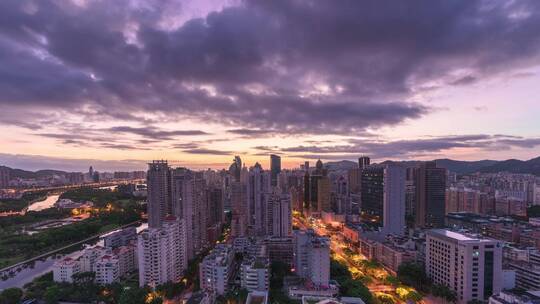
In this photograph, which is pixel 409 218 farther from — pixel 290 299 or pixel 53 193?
pixel 53 193

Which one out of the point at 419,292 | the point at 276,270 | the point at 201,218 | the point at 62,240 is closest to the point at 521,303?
the point at 419,292

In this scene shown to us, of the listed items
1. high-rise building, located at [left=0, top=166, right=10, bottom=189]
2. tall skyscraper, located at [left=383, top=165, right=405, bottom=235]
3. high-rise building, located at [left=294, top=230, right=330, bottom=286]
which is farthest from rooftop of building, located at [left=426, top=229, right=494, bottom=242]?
high-rise building, located at [left=0, top=166, right=10, bottom=189]

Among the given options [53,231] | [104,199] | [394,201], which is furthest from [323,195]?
[104,199]

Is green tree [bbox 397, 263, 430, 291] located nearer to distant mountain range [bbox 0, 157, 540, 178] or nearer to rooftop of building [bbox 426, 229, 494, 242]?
rooftop of building [bbox 426, 229, 494, 242]

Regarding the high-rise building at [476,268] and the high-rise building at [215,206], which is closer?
the high-rise building at [476,268]

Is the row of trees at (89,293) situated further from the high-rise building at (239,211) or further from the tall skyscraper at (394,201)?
the tall skyscraper at (394,201)

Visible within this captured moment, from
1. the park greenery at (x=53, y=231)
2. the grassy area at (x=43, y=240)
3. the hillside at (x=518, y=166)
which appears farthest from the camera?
the hillside at (x=518, y=166)

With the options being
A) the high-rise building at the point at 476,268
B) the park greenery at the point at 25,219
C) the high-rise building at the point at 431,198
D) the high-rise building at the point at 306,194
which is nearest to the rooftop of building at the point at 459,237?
the high-rise building at the point at 476,268
